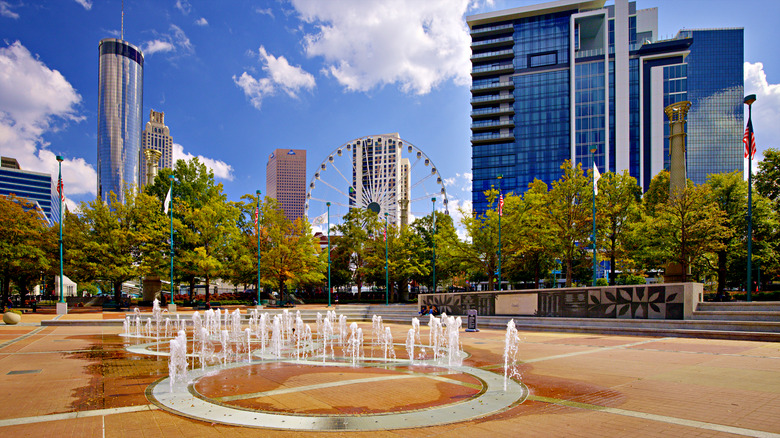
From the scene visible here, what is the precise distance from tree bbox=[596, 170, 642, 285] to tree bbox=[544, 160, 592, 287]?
1160mm

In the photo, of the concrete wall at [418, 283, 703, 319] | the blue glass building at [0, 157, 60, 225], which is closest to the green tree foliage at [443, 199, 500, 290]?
the concrete wall at [418, 283, 703, 319]

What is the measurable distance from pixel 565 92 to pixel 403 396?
10801 centimetres

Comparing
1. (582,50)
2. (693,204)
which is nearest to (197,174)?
(693,204)

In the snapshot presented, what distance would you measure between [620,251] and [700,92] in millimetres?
145870

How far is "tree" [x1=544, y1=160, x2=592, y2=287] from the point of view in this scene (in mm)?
35000

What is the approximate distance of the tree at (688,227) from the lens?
97.8ft

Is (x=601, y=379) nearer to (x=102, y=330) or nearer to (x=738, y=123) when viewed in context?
(x=102, y=330)

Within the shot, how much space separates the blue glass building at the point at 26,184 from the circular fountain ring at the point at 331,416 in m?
165

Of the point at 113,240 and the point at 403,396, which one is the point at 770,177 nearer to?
the point at 403,396

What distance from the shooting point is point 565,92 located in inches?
4117

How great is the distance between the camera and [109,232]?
3825cm

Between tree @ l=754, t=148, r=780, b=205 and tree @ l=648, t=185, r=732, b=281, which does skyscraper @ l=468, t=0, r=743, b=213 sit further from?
tree @ l=648, t=185, r=732, b=281

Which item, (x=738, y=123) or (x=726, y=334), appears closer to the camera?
(x=726, y=334)

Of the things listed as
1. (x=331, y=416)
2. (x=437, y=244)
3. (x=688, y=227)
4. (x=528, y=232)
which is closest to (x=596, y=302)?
(x=688, y=227)
